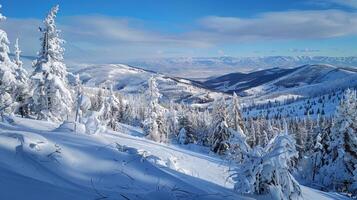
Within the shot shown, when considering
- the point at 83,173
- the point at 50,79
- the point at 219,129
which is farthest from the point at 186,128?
the point at 83,173

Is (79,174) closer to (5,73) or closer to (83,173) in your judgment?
(83,173)

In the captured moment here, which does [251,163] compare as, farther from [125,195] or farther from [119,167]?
[125,195]

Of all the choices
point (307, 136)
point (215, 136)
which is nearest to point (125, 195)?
point (215, 136)

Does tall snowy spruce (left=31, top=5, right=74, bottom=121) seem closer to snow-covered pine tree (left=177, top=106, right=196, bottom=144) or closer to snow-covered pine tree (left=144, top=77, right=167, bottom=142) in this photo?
snow-covered pine tree (left=144, top=77, right=167, bottom=142)

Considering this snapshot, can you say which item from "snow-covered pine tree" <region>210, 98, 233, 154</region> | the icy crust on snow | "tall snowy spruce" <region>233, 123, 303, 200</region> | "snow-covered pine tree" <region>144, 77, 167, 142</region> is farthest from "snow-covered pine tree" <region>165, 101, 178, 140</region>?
the icy crust on snow

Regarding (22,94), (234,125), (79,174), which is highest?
(79,174)
